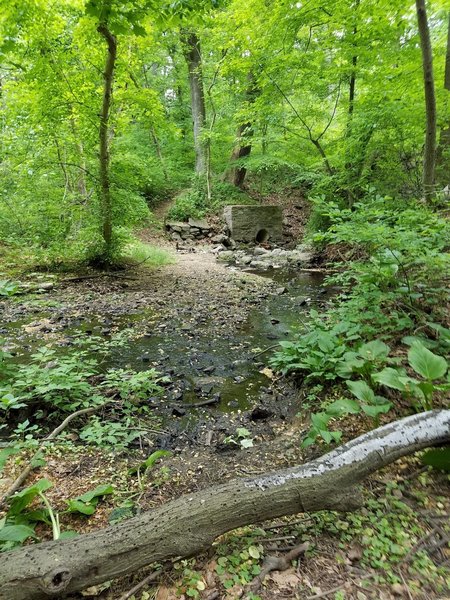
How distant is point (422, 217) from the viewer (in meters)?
3.61

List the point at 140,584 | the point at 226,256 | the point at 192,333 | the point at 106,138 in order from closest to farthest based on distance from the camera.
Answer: the point at 140,584 < the point at 192,333 < the point at 106,138 < the point at 226,256

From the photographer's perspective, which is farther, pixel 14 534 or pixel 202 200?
pixel 202 200

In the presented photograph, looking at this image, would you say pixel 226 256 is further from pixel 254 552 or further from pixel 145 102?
pixel 254 552

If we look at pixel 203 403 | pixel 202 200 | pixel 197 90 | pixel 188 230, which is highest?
pixel 197 90

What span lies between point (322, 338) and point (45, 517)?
247 cm

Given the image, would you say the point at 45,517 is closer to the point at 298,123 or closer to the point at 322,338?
the point at 322,338

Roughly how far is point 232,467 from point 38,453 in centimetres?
124

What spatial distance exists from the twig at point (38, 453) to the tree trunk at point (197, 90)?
46.3 ft

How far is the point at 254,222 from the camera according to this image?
13.0 metres

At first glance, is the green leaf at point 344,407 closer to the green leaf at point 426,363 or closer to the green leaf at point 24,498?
the green leaf at point 426,363

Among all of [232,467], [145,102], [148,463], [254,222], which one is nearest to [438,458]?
[232,467]

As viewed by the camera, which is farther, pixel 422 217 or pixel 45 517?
pixel 422 217


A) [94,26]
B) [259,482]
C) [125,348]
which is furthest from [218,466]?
[94,26]

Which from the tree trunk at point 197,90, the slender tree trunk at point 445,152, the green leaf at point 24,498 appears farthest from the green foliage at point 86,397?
the tree trunk at point 197,90
